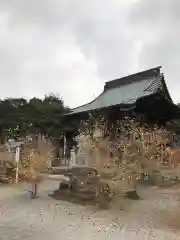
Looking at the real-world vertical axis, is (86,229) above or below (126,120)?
below

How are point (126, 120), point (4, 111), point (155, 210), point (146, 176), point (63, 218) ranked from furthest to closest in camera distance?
point (4, 111), point (126, 120), point (146, 176), point (155, 210), point (63, 218)

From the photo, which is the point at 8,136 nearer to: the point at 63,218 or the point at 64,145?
A: the point at 64,145

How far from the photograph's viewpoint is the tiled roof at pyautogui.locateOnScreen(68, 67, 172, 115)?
20281 mm

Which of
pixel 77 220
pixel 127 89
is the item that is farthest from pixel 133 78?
pixel 77 220

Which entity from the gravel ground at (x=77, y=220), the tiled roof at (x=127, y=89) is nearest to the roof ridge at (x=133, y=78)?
the tiled roof at (x=127, y=89)

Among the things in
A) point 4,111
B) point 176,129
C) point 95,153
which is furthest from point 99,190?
point 4,111

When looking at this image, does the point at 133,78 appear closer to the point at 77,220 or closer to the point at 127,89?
the point at 127,89

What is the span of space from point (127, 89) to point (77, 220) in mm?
16948

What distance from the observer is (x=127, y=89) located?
23297 mm

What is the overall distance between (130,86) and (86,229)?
17.9 metres

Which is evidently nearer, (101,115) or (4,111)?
(101,115)

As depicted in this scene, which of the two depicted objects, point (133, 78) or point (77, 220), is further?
point (133, 78)

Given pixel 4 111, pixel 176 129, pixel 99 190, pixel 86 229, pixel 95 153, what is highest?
pixel 4 111

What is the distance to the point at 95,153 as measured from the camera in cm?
1280
